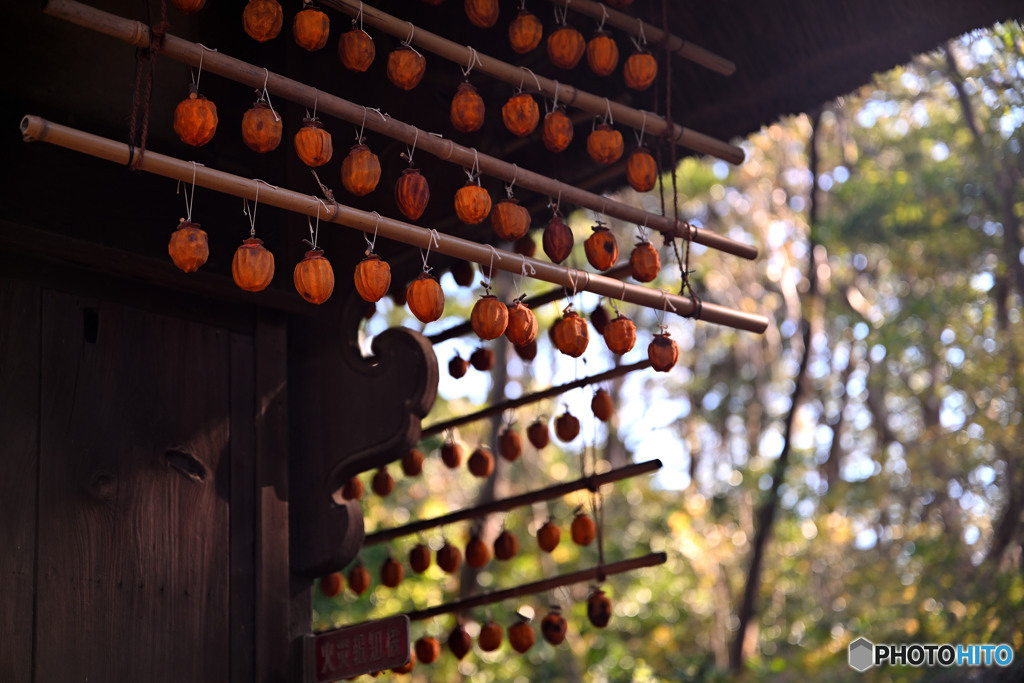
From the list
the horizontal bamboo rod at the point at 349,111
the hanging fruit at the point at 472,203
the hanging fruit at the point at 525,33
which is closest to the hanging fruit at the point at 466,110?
the horizontal bamboo rod at the point at 349,111

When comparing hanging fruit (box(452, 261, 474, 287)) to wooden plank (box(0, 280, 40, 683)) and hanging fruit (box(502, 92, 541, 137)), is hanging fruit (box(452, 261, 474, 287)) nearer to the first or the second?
hanging fruit (box(502, 92, 541, 137))

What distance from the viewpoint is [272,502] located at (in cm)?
337

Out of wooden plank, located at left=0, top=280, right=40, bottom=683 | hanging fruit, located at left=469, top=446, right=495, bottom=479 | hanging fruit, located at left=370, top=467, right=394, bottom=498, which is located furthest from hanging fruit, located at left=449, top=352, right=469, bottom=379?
wooden plank, located at left=0, top=280, right=40, bottom=683

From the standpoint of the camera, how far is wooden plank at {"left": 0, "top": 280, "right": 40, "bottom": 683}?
2684mm

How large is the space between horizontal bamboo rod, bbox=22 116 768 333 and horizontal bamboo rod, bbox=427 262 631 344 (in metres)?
0.38

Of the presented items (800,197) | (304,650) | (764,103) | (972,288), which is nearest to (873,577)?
(972,288)

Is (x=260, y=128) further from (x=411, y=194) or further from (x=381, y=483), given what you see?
(x=381, y=483)

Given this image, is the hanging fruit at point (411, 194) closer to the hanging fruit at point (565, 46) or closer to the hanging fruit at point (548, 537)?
the hanging fruit at point (565, 46)

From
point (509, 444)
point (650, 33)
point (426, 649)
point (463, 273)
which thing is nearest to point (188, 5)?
point (650, 33)

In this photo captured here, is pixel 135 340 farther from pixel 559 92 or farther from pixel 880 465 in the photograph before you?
pixel 880 465

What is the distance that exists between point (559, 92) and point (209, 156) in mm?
1190

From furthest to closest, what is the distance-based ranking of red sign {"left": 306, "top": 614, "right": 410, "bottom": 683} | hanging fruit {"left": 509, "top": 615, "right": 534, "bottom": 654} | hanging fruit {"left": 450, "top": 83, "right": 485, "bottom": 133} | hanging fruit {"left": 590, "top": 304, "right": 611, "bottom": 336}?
1. hanging fruit {"left": 509, "top": 615, "right": 534, "bottom": 654}
2. hanging fruit {"left": 590, "top": 304, "right": 611, "bottom": 336}
3. red sign {"left": 306, "top": 614, "right": 410, "bottom": 683}
4. hanging fruit {"left": 450, "top": 83, "right": 485, "bottom": 133}

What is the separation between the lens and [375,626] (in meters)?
3.16

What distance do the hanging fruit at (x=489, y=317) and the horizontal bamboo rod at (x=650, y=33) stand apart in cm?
108
